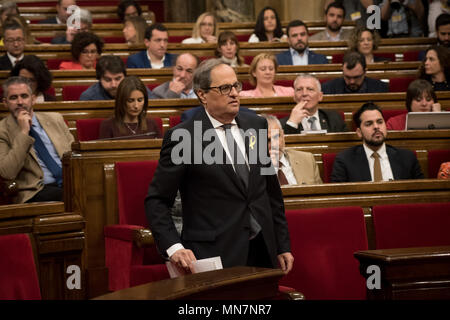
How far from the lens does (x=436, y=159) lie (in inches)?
130

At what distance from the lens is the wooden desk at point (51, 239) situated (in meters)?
1.82

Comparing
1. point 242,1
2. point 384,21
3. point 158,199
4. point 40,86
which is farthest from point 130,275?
point 242,1

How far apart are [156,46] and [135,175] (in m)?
2.34

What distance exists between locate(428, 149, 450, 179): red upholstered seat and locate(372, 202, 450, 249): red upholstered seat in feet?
3.36

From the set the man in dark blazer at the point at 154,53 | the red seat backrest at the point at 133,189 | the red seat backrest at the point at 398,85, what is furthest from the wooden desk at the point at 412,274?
the man in dark blazer at the point at 154,53

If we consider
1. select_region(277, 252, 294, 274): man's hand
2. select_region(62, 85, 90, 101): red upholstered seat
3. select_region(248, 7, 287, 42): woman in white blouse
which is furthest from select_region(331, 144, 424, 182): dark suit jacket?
select_region(248, 7, 287, 42): woman in white blouse

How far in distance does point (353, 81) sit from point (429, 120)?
39.9 inches

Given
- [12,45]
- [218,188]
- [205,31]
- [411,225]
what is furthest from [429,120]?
[12,45]

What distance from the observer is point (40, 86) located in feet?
12.8

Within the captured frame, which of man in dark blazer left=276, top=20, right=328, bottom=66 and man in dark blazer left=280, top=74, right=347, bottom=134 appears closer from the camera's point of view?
man in dark blazer left=280, top=74, right=347, bottom=134

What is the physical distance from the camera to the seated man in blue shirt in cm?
391

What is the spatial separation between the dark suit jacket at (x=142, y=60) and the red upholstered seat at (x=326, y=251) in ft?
9.59

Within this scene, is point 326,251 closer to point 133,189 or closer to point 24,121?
point 133,189

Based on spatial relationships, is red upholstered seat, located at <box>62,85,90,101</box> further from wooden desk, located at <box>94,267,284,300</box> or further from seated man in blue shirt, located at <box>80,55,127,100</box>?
wooden desk, located at <box>94,267,284,300</box>
